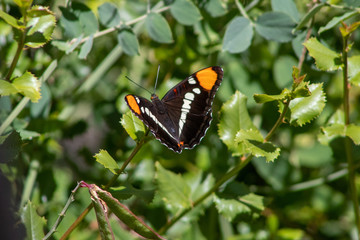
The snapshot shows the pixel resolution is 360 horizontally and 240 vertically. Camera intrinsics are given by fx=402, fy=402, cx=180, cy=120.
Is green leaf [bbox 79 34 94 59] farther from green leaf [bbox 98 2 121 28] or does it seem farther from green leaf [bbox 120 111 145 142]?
green leaf [bbox 120 111 145 142]

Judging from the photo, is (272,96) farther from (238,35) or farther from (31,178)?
(31,178)

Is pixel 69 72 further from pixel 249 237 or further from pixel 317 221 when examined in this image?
pixel 317 221

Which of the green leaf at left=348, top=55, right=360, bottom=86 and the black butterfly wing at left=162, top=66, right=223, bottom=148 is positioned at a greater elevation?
the green leaf at left=348, top=55, right=360, bottom=86

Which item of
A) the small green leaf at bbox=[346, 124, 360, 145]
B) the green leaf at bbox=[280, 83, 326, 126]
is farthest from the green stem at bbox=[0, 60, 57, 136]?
the small green leaf at bbox=[346, 124, 360, 145]

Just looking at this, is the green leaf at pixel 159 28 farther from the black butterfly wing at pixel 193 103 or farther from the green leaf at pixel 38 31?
the green leaf at pixel 38 31

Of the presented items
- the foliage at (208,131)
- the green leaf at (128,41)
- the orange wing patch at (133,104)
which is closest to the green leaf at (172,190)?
the foliage at (208,131)
